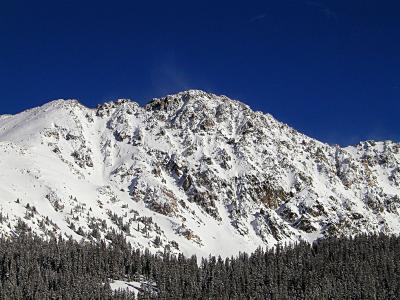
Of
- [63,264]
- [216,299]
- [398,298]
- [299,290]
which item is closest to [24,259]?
[63,264]

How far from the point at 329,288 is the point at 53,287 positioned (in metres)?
82.6

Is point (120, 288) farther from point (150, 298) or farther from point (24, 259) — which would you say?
A: point (24, 259)

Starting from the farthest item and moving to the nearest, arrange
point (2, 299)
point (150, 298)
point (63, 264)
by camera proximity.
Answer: point (63, 264), point (150, 298), point (2, 299)

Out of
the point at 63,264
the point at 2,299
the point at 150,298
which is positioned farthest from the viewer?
the point at 63,264

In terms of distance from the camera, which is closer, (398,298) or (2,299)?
(2,299)

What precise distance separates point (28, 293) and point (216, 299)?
177ft

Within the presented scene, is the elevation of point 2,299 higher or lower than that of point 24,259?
lower

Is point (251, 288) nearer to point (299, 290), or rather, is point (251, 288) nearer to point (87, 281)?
point (299, 290)

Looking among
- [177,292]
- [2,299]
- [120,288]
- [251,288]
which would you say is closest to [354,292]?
[251,288]

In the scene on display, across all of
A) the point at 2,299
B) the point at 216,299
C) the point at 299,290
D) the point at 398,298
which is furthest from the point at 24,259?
the point at 398,298

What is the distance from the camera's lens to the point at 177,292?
191 metres

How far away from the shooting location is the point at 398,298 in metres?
189

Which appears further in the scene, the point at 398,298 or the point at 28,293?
the point at 398,298

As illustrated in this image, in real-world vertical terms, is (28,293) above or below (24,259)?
below
